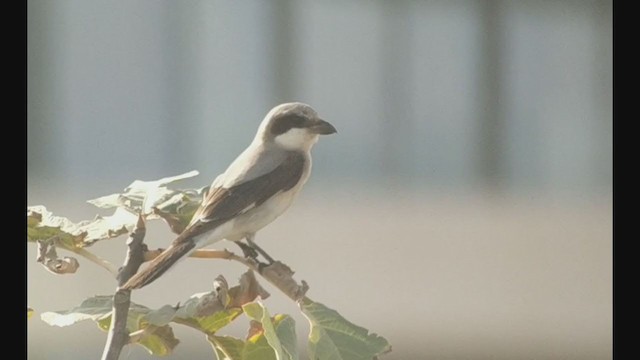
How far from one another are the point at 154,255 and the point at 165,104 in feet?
2.99

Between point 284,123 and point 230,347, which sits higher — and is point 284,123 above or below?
above

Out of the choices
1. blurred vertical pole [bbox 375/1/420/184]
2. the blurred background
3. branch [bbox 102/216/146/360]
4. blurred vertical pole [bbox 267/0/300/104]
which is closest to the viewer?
branch [bbox 102/216/146/360]

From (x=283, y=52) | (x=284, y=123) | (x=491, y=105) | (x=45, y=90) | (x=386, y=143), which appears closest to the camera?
(x=284, y=123)

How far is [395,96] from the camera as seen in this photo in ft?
4.88

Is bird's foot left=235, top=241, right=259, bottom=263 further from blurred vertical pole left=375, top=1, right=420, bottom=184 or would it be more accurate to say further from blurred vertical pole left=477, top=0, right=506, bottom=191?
blurred vertical pole left=477, top=0, right=506, bottom=191

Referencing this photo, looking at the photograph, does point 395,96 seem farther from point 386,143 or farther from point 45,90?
point 45,90

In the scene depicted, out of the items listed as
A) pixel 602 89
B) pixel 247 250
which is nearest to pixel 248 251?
pixel 247 250

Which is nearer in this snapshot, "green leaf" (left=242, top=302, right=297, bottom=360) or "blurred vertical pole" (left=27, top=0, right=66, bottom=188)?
"green leaf" (left=242, top=302, right=297, bottom=360)

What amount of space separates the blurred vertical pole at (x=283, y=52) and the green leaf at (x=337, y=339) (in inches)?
36.8

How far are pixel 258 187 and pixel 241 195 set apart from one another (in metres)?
0.02

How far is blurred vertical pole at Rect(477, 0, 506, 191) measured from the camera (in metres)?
1.57

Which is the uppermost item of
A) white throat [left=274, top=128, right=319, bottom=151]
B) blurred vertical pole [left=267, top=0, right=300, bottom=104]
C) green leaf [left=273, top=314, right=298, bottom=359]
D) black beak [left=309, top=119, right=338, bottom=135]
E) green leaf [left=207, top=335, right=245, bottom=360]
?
blurred vertical pole [left=267, top=0, right=300, bottom=104]

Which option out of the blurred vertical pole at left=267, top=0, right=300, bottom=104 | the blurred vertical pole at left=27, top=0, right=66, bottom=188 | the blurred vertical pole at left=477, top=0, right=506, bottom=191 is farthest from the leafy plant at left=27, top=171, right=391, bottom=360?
the blurred vertical pole at left=477, top=0, right=506, bottom=191
